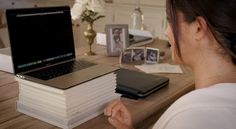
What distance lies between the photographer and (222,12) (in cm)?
73

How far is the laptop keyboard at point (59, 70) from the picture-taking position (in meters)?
1.18

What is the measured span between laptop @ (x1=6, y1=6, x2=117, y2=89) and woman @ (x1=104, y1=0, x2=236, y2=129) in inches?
16.0

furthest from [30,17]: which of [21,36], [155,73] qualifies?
[155,73]

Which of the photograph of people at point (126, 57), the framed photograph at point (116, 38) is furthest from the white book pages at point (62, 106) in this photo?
the framed photograph at point (116, 38)

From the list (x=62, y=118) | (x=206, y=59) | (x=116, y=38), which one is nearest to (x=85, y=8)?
(x=116, y=38)

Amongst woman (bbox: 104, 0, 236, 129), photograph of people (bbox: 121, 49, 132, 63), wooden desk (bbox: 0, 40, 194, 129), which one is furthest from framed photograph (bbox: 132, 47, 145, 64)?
woman (bbox: 104, 0, 236, 129)

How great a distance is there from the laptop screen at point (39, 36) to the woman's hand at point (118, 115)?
1.20ft

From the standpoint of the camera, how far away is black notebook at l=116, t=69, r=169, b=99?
1304 mm

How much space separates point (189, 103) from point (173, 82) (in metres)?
0.77

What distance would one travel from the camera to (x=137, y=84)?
1.37 metres

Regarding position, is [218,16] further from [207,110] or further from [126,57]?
[126,57]

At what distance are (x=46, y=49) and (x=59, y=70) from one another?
6.5 inches

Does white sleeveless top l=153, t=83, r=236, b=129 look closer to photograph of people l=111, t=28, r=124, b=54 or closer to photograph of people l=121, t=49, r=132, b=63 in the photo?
photograph of people l=121, t=49, r=132, b=63

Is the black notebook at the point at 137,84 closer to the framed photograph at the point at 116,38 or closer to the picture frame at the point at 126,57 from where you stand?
the picture frame at the point at 126,57
